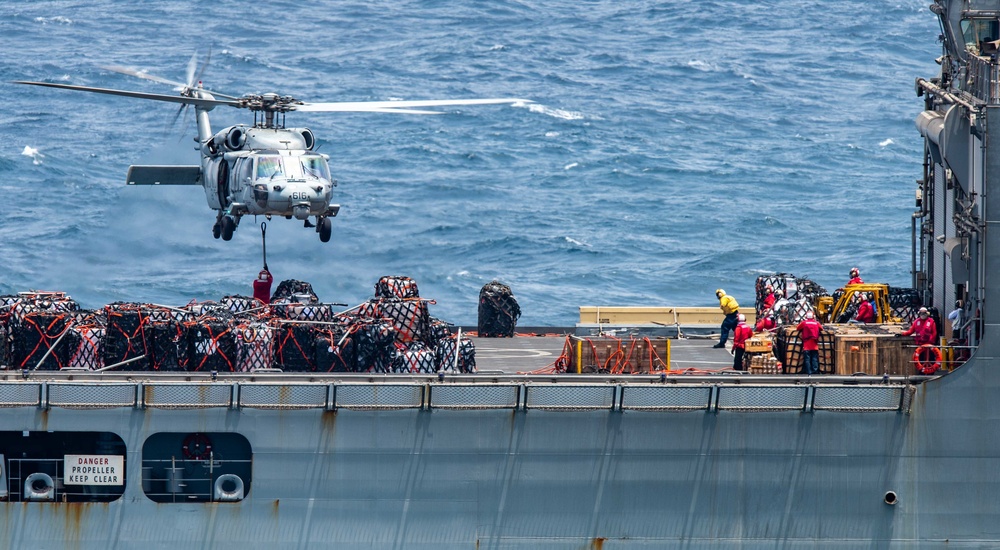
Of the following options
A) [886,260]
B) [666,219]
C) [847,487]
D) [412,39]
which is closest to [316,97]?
[412,39]

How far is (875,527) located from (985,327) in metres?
3.70

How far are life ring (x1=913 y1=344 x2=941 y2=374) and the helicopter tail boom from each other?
19.8 meters

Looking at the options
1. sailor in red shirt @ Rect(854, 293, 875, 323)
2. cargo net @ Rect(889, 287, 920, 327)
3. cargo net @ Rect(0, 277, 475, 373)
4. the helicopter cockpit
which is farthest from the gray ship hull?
the helicopter cockpit

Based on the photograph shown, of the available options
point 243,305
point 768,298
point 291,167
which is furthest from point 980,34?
point 291,167

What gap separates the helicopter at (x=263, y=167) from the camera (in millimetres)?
30891

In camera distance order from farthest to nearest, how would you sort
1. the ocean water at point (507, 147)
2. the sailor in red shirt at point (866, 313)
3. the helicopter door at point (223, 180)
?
the ocean water at point (507, 147) → the helicopter door at point (223, 180) → the sailor in red shirt at point (866, 313)

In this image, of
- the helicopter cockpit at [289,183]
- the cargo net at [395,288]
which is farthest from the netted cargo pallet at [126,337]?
the helicopter cockpit at [289,183]

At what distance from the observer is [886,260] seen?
59.6 m

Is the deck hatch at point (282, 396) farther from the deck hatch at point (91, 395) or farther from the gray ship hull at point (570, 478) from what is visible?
the deck hatch at point (91, 395)

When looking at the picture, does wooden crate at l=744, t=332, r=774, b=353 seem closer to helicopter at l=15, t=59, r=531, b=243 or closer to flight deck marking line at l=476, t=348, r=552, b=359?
flight deck marking line at l=476, t=348, r=552, b=359

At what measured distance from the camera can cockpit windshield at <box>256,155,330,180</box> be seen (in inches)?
1225

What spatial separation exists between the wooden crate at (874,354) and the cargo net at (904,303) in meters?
4.27

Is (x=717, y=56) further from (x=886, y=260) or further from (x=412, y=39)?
(x=886, y=260)

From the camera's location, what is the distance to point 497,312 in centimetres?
3133
